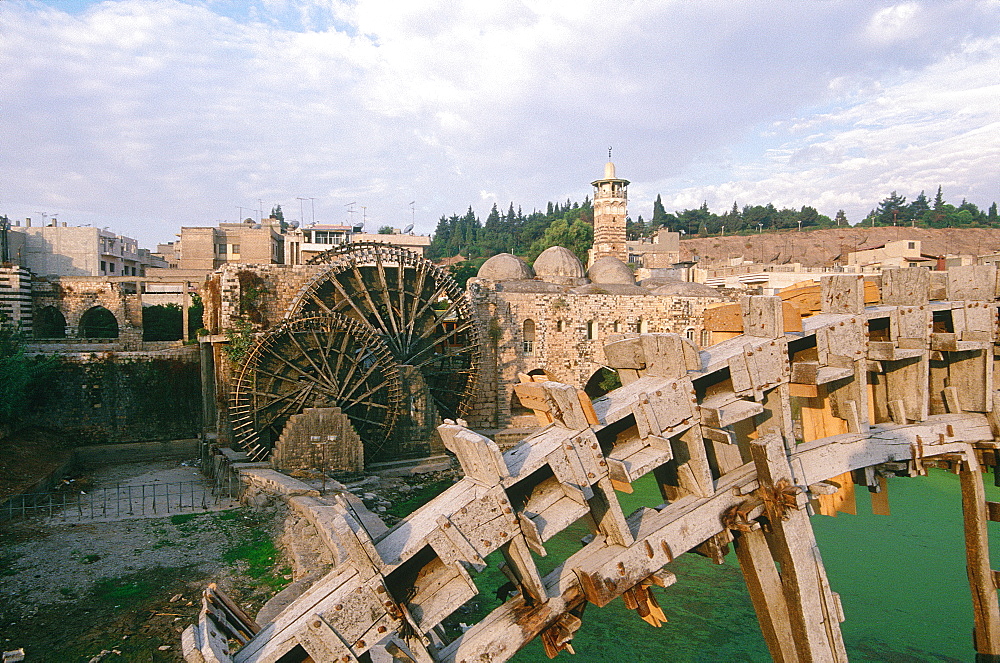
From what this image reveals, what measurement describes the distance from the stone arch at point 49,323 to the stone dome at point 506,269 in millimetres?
17007

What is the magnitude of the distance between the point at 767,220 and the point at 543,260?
242ft

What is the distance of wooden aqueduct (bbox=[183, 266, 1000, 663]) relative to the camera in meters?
3.23

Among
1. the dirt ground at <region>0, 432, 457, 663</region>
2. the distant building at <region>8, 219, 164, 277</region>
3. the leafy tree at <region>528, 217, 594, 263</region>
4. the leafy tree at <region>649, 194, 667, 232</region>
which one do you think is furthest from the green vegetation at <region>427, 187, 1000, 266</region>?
the dirt ground at <region>0, 432, 457, 663</region>

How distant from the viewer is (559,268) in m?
27.3

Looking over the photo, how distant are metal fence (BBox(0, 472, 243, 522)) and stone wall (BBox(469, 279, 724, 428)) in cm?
899

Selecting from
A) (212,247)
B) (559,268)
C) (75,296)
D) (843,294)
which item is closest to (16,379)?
(75,296)

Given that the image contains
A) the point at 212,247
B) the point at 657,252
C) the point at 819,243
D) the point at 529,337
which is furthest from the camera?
the point at 819,243

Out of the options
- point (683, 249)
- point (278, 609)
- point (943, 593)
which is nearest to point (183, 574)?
point (278, 609)

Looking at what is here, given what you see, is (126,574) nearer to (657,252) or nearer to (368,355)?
(368,355)

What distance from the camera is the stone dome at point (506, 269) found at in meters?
26.6

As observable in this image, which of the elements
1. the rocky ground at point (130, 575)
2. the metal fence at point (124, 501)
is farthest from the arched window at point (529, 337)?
the metal fence at point (124, 501)

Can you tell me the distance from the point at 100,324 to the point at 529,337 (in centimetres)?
1891

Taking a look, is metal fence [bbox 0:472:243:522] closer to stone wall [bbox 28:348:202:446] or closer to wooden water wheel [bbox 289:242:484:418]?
stone wall [bbox 28:348:202:446]

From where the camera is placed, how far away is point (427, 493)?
602 inches
